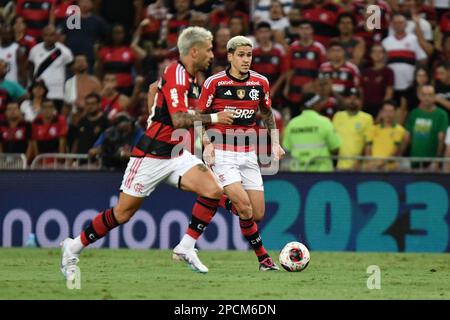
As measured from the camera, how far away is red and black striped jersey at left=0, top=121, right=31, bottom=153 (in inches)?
742

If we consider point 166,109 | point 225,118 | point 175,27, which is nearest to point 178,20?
point 175,27

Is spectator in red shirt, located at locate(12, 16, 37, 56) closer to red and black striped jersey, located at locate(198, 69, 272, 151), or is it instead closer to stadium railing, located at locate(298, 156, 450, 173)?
stadium railing, located at locate(298, 156, 450, 173)

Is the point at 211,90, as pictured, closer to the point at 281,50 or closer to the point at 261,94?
the point at 261,94

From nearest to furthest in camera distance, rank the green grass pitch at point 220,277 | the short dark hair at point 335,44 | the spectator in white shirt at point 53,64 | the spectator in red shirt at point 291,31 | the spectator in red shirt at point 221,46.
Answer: the green grass pitch at point 220,277 → the short dark hair at point 335,44 → the spectator in red shirt at point 221,46 → the spectator in red shirt at point 291,31 → the spectator in white shirt at point 53,64

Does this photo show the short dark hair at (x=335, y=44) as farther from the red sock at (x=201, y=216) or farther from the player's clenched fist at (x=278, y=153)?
the red sock at (x=201, y=216)

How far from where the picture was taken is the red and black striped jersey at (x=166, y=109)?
38.2 ft

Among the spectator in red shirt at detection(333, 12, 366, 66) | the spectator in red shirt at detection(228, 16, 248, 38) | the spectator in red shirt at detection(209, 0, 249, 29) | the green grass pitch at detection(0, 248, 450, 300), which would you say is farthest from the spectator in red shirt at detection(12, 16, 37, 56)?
A: the spectator in red shirt at detection(333, 12, 366, 66)

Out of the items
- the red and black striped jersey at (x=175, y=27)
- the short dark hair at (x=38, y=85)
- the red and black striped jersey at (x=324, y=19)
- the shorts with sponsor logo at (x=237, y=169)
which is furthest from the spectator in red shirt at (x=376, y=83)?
the shorts with sponsor logo at (x=237, y=169)

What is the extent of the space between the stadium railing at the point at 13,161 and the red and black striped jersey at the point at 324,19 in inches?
206

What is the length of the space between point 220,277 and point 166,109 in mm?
1892

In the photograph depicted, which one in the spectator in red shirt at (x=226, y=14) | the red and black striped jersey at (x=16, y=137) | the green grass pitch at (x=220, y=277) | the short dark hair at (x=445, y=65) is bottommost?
the green grass pitch at (x=220, y=277)

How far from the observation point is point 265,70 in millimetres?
19219

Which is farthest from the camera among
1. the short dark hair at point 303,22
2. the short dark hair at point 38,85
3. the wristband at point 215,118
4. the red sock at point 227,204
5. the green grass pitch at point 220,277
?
the short dark hair at point 38,85
